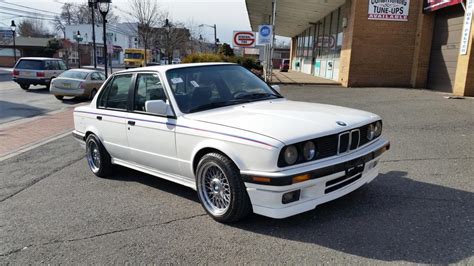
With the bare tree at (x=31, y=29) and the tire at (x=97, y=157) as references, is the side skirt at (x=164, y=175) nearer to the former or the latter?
the tire at (x=97, y=157)

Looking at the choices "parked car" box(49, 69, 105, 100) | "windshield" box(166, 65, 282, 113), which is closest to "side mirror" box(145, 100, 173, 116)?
"windshield" box(166, 65, 282, 113)

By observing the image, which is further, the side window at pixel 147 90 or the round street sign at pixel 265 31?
the round street sign at pixel 265 31

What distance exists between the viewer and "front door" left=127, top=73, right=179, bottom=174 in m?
4.52

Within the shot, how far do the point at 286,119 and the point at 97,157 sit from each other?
3.31m

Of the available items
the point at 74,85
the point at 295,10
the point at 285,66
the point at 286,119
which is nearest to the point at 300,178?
the point at 286,119

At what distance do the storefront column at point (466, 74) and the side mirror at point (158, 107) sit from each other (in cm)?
1249

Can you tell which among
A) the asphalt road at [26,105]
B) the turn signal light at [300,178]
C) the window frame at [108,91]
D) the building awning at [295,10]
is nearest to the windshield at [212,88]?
the window frame at [108,91]

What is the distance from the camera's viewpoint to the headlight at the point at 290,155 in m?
3.51

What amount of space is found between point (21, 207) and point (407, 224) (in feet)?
14.4

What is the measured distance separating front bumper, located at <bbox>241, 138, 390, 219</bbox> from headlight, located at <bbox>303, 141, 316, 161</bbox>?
0.09m

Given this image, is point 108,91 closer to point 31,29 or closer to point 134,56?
point 134,56

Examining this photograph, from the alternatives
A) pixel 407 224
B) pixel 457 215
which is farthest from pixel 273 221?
pixel 457 215

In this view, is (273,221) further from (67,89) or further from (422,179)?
(67,89)

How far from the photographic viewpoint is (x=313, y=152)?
366 cm
